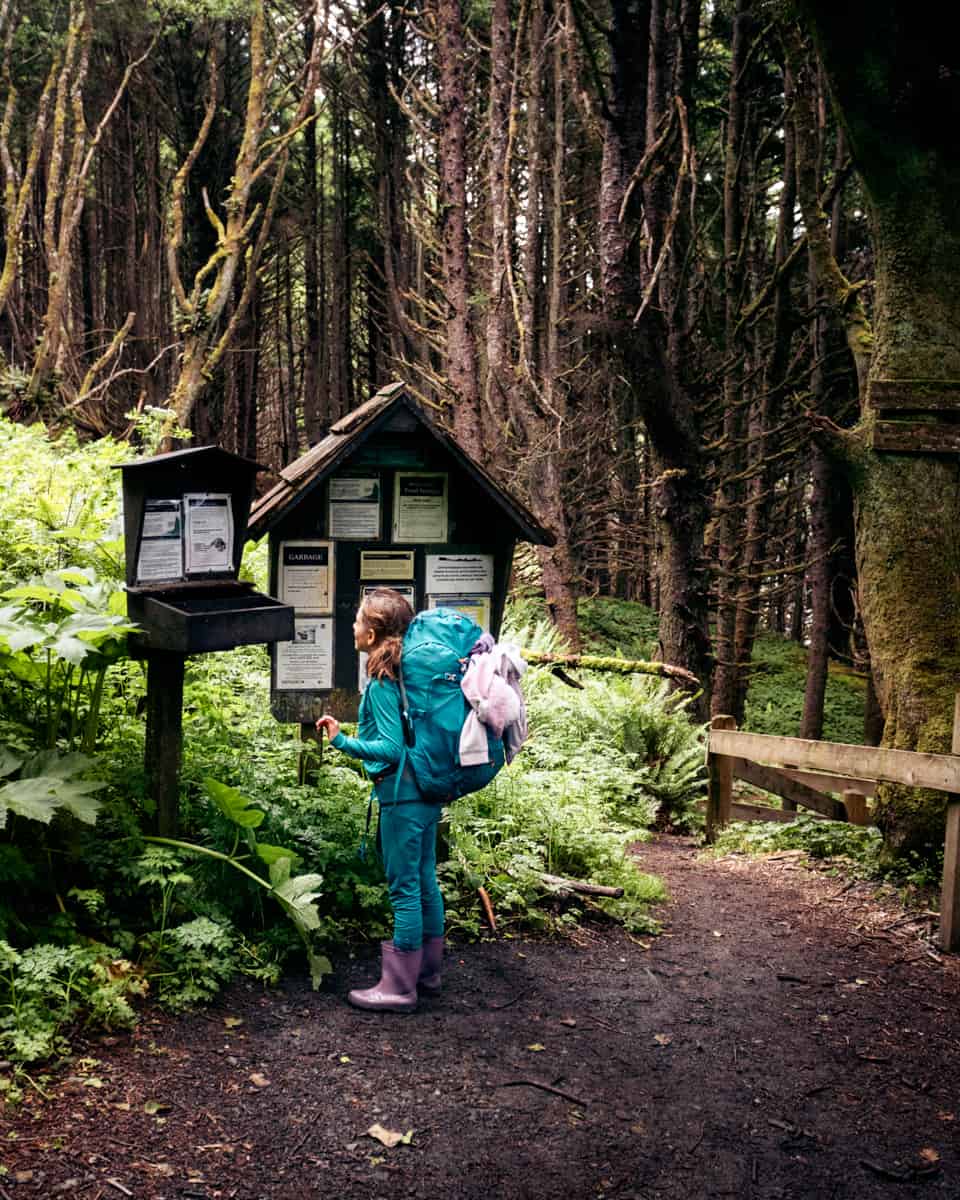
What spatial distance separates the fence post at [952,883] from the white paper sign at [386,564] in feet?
10.3

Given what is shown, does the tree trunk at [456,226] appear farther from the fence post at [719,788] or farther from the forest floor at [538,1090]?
the forest floor at [538,1090]

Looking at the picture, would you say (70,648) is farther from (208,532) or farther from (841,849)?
(841,849)

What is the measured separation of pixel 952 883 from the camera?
226 inches

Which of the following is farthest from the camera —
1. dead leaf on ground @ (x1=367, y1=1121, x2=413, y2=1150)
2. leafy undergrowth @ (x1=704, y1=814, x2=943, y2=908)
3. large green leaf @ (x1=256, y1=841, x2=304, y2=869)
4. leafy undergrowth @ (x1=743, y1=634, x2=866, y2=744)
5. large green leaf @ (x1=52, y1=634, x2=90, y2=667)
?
leafy undergrowth @ (x1=743, y1=634, x2=866, y2=744)

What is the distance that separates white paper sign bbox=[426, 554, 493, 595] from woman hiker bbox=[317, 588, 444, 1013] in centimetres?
130

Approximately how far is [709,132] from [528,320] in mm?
6733

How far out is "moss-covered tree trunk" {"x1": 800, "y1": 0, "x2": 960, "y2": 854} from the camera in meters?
6.95

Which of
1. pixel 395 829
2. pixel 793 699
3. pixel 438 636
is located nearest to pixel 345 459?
pixel 438 636

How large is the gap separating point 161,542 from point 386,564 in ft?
4.59

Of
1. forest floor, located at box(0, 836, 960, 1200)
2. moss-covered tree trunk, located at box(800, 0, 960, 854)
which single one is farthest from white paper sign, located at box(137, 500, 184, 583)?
moss-covered tree trunk, located at box(800, 0, 960, 854)

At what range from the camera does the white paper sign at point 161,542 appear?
15.7 ft

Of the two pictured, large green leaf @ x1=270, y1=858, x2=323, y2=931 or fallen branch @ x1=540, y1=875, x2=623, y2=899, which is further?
fallen branch @ x1=540, y1=875, x2=623, y2=899

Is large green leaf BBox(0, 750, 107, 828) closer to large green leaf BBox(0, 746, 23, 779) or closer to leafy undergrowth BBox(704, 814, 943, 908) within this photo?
large green leaf BBox(0, 746, 23, 779)

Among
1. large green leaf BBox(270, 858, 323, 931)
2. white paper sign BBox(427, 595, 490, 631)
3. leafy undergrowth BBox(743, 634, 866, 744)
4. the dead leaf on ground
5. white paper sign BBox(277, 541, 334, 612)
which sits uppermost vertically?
white paper sign BBox(277, 541, 334, 612)
